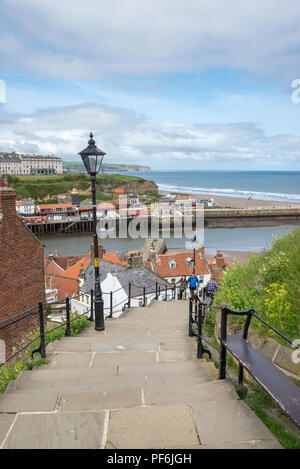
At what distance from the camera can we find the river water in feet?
179

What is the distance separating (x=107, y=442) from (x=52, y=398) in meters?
1.11

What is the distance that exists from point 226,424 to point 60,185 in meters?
137

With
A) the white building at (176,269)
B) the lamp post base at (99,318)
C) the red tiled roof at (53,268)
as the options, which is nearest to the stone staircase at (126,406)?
the lamp post base at (99,318)

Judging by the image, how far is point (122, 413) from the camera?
3008mm

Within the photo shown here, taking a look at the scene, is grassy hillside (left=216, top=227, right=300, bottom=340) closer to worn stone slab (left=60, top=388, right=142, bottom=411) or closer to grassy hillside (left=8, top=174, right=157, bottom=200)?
worn stone slab (left=60, top=388, right=142, bottom=411)

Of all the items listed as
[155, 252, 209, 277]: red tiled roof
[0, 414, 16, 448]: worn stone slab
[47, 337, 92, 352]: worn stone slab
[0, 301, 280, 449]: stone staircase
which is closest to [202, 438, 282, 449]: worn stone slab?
[0, 301, 280, 449]: stone staircase

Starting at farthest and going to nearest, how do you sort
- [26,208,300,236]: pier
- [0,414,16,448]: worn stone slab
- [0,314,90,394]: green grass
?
1. [26,208,300,236]: pier
2. [0,314,90,394]: green grass
3. [0,414,16,448]: worn stone slab

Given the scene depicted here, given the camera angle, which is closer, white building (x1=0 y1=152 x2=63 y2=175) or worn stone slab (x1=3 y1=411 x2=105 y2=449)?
worn stone slab (x1=3 y1=411 x2=105 y2=449)

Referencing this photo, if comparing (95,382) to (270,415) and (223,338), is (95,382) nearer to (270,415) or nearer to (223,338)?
(223,338)

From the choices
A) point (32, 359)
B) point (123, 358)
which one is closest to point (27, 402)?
point (32, 359)

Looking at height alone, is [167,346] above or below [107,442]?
below

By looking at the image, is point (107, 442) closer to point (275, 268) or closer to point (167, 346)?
point (167, 346)

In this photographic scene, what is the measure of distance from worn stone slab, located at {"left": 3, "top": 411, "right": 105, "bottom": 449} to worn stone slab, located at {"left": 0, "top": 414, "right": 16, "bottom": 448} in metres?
0.05
